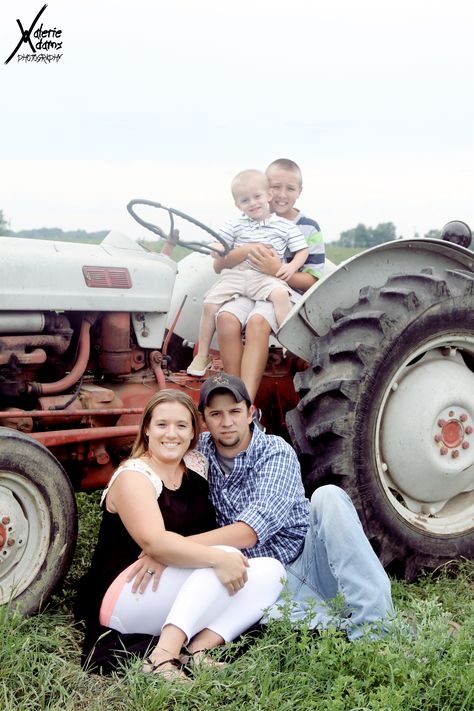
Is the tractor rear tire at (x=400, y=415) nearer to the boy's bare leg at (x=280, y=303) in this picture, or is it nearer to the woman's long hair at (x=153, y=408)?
the boy's bare leg at (x=280, y=303)

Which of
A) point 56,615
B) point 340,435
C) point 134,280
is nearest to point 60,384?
point 134,280

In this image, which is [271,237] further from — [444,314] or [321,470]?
[321,470]

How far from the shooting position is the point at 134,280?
3949 mm

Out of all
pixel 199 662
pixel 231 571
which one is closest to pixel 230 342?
pixel 231 571

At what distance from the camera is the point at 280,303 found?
4.17 metres

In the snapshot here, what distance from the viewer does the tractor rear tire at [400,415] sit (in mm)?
3693

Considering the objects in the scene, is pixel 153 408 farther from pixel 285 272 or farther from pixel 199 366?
pixel 285 272

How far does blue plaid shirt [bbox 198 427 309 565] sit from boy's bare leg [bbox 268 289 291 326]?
94 cm

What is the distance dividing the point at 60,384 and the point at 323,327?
46.9 inches

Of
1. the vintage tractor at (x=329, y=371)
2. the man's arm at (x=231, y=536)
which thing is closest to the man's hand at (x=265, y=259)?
the vintage tractor at (x=329, y=371)

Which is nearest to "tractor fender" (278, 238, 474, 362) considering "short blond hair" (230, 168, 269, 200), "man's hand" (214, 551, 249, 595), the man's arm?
"short blond hair" (230, 168, 269, 200)

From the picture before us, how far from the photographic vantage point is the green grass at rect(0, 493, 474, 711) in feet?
A: 8.39

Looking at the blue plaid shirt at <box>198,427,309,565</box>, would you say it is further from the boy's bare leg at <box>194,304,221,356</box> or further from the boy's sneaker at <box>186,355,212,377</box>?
the boy's bare leg at <box>194,304,221,356</box>

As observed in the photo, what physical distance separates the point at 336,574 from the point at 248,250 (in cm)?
179
